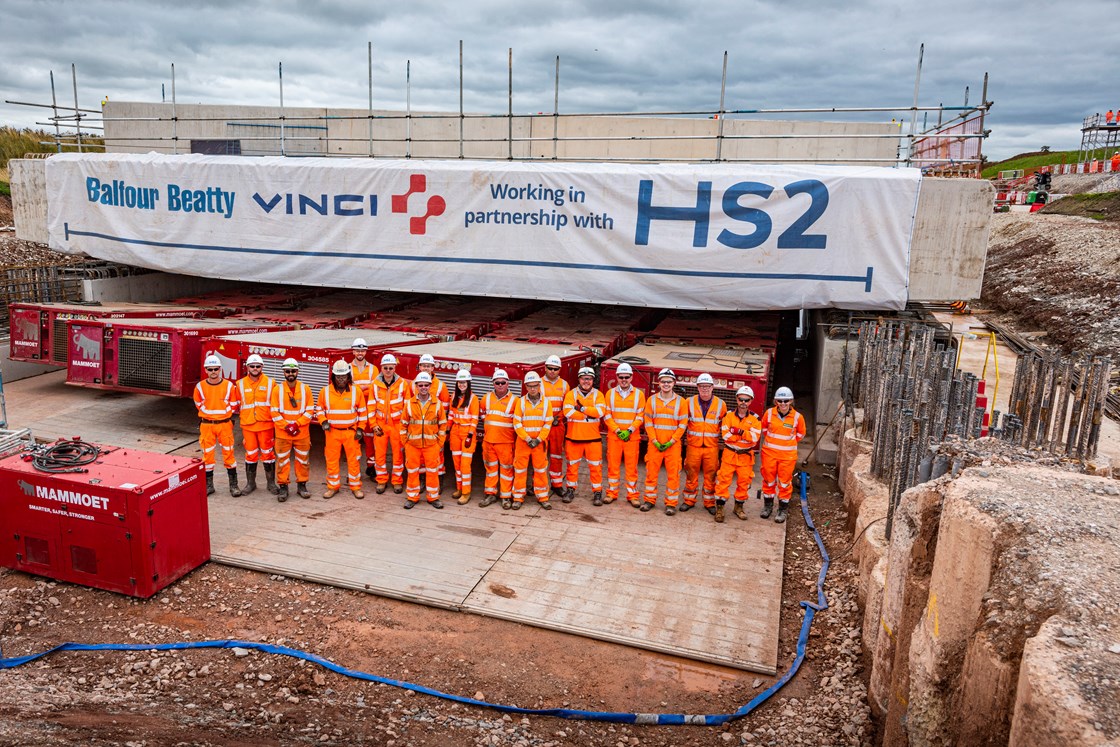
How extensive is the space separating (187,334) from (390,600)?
646cm

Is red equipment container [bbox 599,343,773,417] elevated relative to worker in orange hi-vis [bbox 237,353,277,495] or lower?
elevated

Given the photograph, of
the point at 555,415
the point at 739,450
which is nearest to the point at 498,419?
the point at 555,415

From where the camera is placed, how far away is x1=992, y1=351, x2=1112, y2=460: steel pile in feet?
23.7

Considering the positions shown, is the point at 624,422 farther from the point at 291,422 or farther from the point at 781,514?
the point at 291,422

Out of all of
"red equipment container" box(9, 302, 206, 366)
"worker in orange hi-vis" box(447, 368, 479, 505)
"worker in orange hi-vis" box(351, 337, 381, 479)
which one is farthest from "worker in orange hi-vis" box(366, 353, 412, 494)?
"red equipment container" box(9, 302, 206, 366)

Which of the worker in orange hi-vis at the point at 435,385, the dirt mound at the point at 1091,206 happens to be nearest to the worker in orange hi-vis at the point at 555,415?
the worker in orange hi-vis at the point at 435,385

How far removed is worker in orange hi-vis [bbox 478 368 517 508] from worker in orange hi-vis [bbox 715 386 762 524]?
256 centimetres

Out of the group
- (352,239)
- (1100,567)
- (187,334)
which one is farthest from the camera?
(352,239)

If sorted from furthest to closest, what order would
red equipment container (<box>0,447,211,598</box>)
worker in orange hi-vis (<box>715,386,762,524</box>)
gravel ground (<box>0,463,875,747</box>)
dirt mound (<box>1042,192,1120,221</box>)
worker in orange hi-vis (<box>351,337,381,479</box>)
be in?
dirt mound (<box>1042,192,1120,221</box>)
worker in orange hi-vis (<box>351,337,381,479</box>)
worker in orange hi-vis (<box>715,386,762,524</box>)
red equipment container (<box>0,447,211,598</box>)
gravel ground (<box>0,463,875,747</box>)

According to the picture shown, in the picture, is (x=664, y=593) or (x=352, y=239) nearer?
(x=664, y=593)

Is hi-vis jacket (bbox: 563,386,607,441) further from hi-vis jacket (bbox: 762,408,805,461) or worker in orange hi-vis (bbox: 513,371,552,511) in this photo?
hi-vis jacket (bbox: 762,408,805,461)

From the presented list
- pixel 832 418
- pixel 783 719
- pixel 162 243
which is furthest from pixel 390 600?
pixel 162 243

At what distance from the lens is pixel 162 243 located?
1681 centimetres

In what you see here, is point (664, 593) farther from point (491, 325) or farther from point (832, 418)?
point (491, 325)
